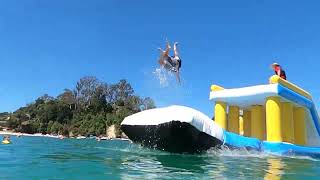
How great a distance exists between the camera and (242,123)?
20.6 meters

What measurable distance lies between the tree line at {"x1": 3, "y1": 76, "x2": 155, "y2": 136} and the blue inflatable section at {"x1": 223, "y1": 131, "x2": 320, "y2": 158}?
2366 inches

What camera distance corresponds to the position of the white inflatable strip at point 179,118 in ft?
35.0

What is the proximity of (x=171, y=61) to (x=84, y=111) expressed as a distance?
232 ft

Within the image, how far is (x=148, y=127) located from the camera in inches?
445

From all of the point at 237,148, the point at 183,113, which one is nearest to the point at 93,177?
the point at 183,113

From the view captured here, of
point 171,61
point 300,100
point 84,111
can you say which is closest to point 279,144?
point 300,100

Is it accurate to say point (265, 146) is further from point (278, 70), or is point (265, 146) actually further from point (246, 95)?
point (278, 70)

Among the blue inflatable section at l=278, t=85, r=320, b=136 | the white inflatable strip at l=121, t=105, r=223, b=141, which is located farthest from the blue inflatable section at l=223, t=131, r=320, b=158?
the blue inflatable section at l=278, t=85, r=320, b=136

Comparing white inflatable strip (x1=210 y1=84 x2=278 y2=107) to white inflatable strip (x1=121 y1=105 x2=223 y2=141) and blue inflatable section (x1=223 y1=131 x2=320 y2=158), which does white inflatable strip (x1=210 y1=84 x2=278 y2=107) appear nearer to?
blue inflatable section (x1=223 y1=131 x2=320 y2=158)

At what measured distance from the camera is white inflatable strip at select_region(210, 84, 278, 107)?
590 inches

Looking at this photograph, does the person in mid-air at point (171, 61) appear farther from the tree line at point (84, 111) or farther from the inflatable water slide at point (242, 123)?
the tree line at point (84, 111)

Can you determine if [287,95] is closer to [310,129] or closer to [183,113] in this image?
[310,129]

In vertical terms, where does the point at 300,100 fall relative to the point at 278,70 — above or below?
below

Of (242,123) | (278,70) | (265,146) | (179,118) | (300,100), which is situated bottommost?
(265,146)
